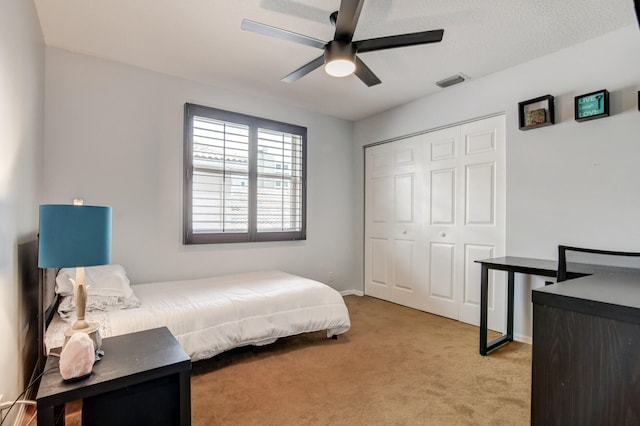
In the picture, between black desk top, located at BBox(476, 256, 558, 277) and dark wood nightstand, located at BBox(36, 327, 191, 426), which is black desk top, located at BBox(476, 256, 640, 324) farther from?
dark wood nightstand, located at BBox(36, 327, 191, 426)

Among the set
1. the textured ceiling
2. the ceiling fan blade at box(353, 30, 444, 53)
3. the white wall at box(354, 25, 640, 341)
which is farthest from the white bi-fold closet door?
the ceiling fan blade at box(353, 30, 444, 53)

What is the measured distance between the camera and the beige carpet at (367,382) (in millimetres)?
1791

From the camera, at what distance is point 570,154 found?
2.64m

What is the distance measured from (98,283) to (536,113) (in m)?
3.70

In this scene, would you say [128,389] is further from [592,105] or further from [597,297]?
[592,105]

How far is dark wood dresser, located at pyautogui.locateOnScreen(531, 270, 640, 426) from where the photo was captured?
776 millimetres

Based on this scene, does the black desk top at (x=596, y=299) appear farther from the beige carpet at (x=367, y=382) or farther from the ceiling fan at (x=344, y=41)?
the ceiling fan at (x=344, y=41)

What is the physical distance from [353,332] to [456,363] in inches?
37.8

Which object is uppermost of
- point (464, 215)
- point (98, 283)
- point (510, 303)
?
point (464, 215)

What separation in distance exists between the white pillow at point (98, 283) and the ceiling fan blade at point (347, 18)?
222cm

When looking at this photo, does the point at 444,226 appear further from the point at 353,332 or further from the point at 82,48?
the point at 82,48

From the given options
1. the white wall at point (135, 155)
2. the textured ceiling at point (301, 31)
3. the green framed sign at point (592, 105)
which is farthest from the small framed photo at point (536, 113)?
the white wall at point (135, 155)

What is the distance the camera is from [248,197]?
3.66 meters

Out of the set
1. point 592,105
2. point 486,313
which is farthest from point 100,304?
point 592,105
